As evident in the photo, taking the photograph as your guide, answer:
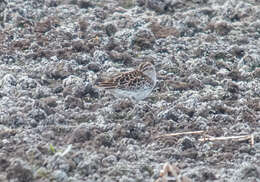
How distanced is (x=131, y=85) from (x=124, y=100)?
26cm

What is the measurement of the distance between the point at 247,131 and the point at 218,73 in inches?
96.5

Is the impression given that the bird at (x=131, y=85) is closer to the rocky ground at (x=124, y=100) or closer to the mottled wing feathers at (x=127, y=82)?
the mottled wing feathers at (x=127, y=82)

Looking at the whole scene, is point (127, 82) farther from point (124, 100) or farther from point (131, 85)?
point (124, 100)

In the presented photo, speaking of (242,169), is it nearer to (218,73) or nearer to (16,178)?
(16,178)

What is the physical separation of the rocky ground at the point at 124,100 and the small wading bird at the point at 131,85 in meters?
0.18

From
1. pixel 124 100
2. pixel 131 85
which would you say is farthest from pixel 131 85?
pixel 124 100

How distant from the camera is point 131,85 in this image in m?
10.4

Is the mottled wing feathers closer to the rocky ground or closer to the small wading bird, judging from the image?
the small wading bird

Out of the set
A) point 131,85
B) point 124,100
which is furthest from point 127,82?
point 124,100

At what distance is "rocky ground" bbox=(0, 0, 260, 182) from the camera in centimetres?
825

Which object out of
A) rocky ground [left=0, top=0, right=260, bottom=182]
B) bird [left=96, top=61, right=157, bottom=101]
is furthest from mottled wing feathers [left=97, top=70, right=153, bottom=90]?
rocky ground [left=0, top=0, right=260, bottom=182]

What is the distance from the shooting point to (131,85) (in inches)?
410

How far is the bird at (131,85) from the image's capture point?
10273 millimetres

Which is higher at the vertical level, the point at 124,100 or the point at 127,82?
the point at 127,82
